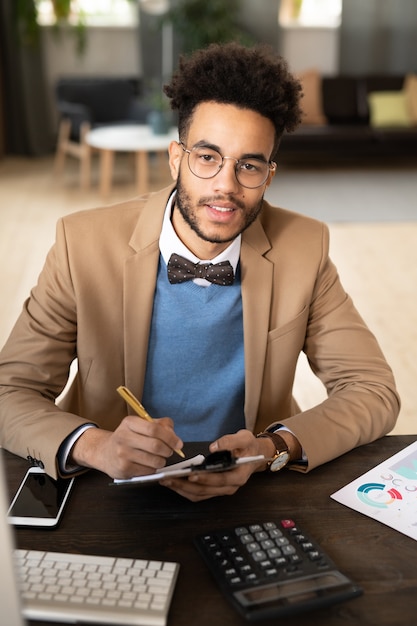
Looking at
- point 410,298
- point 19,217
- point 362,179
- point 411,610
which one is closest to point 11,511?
point 411,610

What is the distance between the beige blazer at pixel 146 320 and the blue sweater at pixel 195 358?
0.04m

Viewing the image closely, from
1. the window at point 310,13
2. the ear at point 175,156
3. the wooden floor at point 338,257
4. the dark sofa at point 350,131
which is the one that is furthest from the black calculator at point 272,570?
the window at point 310,13

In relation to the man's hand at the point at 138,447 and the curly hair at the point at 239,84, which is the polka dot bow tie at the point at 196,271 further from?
the man's hand at the point at 138,447

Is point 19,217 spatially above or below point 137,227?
below

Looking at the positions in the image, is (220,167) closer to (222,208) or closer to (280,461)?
(222,208)

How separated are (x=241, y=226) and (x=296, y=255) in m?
0.19

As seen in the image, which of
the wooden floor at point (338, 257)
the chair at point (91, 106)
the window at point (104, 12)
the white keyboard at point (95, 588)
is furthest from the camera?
the window at point (104, 12)

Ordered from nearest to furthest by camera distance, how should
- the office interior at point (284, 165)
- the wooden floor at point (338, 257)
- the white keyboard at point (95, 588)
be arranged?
the white keyboard at point (95, 588) → the wooden floor at point (338, 257) → the office interior at point (284, 165)

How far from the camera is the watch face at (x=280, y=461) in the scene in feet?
4.59

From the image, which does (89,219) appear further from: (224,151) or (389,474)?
(389,474)

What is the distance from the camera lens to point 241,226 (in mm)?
1649

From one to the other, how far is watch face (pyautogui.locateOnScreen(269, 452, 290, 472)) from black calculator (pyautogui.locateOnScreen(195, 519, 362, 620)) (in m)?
0.19

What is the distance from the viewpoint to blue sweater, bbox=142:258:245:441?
1.74 metres

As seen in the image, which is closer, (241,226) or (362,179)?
(241,226)
